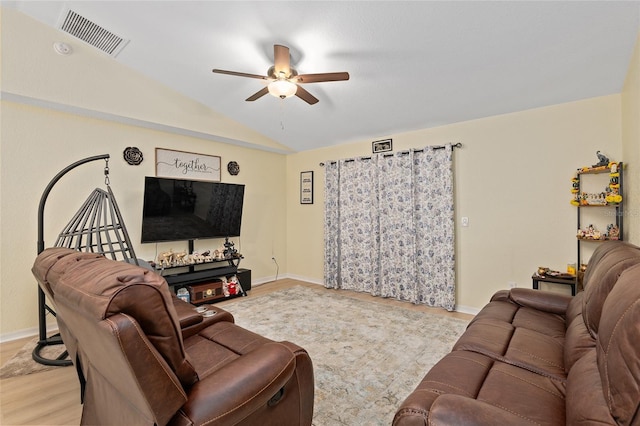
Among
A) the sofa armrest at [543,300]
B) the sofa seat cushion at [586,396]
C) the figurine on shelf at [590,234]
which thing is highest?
the figurine on shelf at [590,234]

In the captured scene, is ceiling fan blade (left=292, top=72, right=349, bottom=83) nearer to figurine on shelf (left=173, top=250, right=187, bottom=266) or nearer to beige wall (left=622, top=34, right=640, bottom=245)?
beige wall (left=622, top=34, right=640, bottom=245)

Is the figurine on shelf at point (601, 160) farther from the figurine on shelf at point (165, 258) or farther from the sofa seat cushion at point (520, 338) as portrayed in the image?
the figurine on shelf at point (165, 258)

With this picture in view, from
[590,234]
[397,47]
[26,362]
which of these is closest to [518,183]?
[590,234]

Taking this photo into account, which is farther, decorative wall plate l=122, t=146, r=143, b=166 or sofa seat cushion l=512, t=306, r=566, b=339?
decorative wall plate l=122, t=146, r=143, b=166

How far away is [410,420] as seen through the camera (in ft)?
3.45

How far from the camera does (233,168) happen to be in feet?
16.5

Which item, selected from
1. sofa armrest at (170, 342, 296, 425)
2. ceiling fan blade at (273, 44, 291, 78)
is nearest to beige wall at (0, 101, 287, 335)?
ceiling fan blade at (273, 44, 291, 78)

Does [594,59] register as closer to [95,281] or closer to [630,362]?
[630,362]

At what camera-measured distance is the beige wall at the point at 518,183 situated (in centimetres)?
312

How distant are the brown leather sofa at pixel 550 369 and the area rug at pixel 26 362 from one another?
120 inches

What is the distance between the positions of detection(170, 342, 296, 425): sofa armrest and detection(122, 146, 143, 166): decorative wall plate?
146 inches

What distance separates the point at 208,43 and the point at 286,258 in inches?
157

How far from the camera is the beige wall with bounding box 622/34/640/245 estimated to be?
2258mm

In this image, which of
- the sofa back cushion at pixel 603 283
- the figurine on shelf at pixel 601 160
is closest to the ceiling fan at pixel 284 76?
the sofa back cushion at pixel 603 283
